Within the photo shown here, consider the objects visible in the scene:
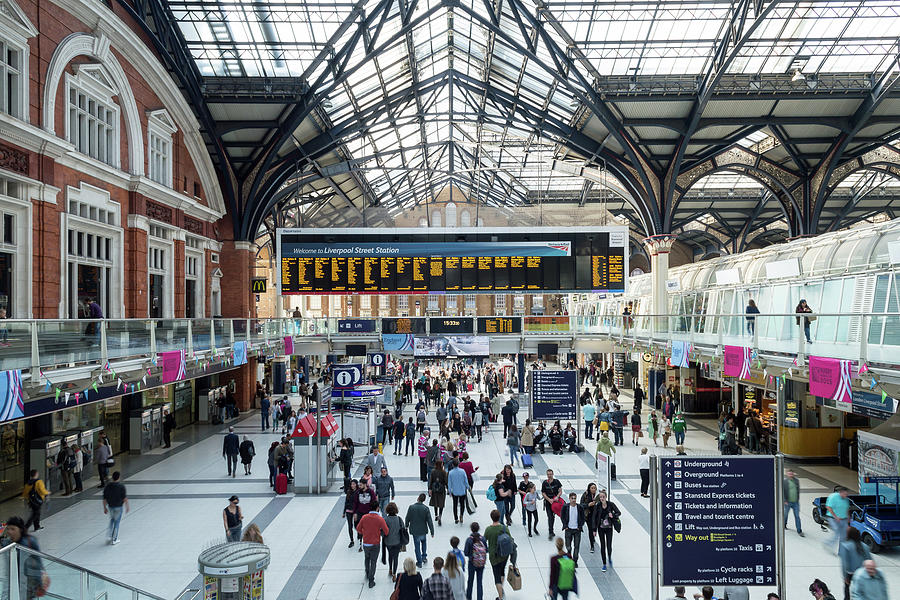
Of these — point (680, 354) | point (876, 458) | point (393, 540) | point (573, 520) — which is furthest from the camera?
point (680, 354)

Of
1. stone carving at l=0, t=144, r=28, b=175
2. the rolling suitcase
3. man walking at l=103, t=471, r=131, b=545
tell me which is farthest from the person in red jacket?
stone carving at l=0, t=144, r=28, b=175

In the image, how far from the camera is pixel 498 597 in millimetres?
9344

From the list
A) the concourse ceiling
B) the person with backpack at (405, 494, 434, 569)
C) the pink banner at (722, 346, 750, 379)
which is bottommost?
the person with backpack at (405, 494, 434, 569)

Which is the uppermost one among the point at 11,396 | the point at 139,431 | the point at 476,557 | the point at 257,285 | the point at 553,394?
the point at 257,285

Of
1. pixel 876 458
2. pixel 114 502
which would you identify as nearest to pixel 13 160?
pixel 114 502

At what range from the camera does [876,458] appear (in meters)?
13.4

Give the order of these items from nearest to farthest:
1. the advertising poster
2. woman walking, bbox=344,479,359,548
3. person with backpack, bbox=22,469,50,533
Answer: woman walking, bbox=344,479,359,548
person with backpack, bbox=22,469,50,533
the advertising poster

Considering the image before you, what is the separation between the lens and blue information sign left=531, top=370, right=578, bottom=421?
18.7 m

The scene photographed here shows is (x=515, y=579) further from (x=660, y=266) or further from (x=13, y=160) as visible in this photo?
(x=660, y=266)

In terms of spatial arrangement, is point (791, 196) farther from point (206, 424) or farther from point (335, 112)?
point (206, 424)

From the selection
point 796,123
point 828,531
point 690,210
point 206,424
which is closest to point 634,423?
point 828,531

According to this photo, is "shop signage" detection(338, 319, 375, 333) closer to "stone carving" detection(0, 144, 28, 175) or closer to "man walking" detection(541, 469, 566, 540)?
"stone carving" detection(0, 144, 28, 175)

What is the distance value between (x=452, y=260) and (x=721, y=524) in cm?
1851

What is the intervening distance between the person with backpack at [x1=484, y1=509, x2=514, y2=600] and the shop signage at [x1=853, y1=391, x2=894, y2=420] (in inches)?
245
